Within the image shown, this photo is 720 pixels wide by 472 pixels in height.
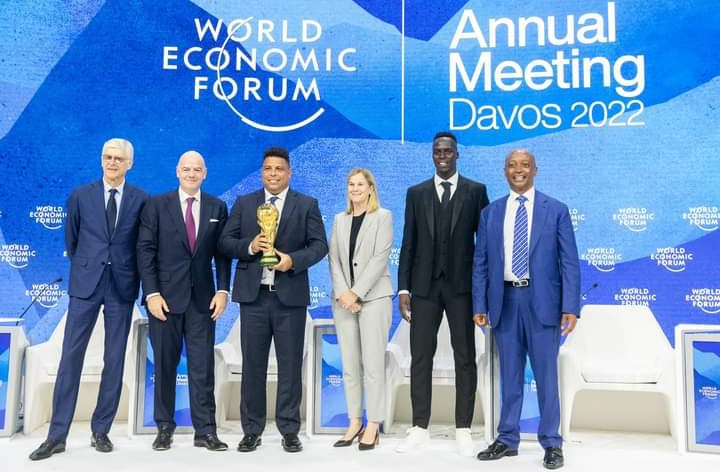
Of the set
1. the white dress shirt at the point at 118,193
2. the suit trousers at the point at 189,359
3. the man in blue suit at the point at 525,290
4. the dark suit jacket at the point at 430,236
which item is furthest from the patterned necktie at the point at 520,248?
the white dress shirt at the point at 118,193

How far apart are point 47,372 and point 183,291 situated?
1430mm

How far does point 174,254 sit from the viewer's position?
387 cm

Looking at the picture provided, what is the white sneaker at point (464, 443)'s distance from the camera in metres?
3.86

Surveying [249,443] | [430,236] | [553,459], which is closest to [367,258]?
[430,236]

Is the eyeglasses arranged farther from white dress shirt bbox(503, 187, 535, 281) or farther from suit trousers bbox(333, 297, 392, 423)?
white dress shirt bbox(503, 187, 535, 281)

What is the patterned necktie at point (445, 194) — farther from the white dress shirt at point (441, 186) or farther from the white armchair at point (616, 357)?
the white armchair at point (616, 357)

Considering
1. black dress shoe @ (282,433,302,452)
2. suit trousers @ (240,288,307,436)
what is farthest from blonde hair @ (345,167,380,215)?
black dress shoe @ (282,433,302,452)

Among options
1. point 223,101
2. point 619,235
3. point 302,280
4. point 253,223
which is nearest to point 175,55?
point 223,101

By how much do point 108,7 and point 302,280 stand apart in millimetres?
3239

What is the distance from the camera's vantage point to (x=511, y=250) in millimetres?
3768

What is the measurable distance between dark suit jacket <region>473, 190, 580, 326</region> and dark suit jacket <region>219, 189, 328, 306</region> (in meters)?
1.00

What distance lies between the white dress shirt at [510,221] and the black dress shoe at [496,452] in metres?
1.01

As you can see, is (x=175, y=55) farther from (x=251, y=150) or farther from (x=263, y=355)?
(x=263, y=355)

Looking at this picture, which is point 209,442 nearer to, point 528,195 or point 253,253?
point 253,253
